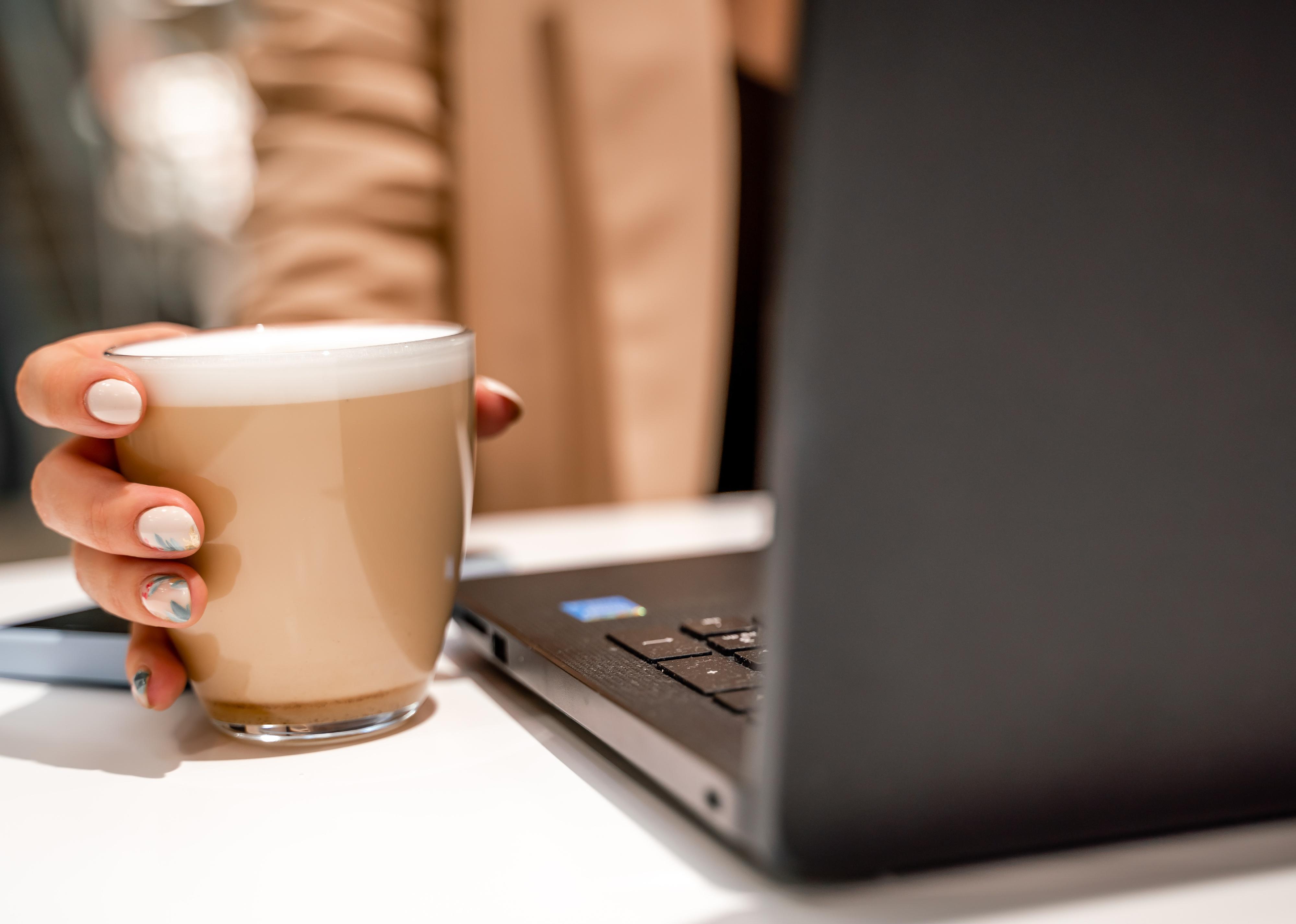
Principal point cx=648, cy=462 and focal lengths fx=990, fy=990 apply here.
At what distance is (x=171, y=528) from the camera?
293mm

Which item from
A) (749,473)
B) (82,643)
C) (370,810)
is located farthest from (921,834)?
(749,473)

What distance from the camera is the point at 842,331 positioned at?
16 centimetres

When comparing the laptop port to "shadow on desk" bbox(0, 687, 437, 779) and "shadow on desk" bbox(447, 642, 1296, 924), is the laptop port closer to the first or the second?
"shadow on desk" bbox(0, 687, 437, 779)

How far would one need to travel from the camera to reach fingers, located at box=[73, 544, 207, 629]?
30 cm

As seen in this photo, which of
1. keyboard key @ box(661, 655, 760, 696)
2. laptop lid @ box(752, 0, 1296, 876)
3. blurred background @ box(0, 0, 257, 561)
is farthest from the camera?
blurred background @ box(0, 0, 257, 561)

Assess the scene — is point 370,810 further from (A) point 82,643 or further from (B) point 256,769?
(A) point 82,643

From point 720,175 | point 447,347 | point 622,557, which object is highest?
point 720,175

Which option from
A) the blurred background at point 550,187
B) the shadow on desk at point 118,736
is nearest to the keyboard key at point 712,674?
the shadow on desk at point 118,736

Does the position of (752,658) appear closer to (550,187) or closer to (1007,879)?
(1007,879)

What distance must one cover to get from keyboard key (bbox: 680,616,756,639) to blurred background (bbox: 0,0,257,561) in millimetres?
2166

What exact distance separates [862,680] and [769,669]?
16 mm

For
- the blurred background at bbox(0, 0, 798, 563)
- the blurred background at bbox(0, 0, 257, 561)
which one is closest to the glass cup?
the blurred background at bbox(0, 0, 798, 563)

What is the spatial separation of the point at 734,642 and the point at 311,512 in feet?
0.44

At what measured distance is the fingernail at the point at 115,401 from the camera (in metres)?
0.29
